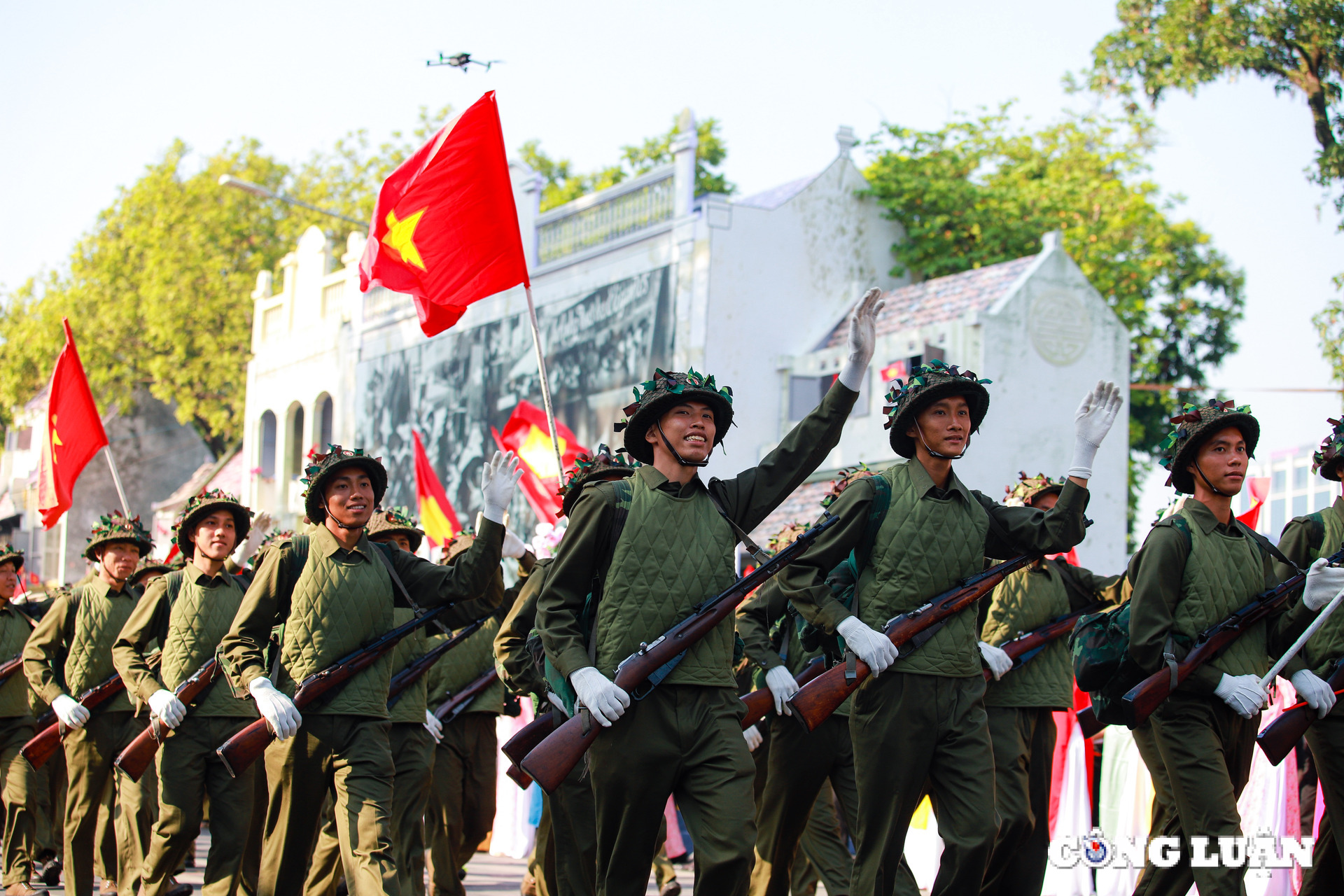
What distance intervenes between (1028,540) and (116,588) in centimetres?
654

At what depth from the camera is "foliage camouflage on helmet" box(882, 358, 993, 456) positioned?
627cm

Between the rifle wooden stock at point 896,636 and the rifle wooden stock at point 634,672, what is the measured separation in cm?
61

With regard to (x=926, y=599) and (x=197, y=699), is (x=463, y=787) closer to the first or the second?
(x=197, y=699)

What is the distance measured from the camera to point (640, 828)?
554cm

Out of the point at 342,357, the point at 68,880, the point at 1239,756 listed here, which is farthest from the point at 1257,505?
the point at 342,357

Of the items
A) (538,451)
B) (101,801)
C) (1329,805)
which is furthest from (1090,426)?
(538,451)

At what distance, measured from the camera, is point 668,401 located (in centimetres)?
587

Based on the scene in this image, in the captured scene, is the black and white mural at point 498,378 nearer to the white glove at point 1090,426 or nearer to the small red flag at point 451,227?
the small red flag at point 451,227

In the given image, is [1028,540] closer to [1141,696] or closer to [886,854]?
[1141,696]

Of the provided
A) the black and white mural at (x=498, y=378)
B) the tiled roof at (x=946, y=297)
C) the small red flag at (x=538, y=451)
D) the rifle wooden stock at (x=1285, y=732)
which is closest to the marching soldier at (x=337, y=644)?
the rifle wooden stock at (x=1285, y=732)

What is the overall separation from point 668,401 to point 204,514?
405 centimetres

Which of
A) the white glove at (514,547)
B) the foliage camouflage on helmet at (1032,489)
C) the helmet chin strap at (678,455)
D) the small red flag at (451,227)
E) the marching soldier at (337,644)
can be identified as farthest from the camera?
the small red flag at (451,227)

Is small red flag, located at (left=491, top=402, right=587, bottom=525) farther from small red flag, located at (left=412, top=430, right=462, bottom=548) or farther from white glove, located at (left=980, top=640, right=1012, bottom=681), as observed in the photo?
white glove, located at (left=980, top=640, right=1012, bottom=681)

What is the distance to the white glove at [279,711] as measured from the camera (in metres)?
6.76
